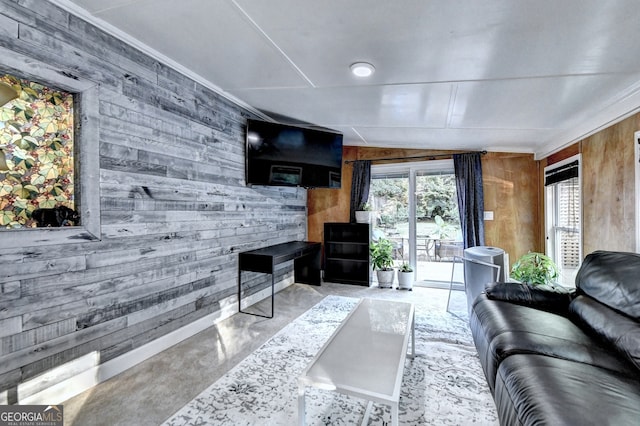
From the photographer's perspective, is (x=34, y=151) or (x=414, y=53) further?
(x=414, y=53)

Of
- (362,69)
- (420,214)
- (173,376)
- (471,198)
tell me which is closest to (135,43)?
(362,69)

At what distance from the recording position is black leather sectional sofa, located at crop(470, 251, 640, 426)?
117cm

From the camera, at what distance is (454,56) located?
2.00 metres

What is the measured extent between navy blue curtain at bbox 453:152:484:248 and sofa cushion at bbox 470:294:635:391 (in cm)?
226

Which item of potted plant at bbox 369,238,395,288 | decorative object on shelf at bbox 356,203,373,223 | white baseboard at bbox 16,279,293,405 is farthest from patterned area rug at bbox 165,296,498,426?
decorative object on shelf at bbox 356,203,373,223

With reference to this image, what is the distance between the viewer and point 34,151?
1766 mm

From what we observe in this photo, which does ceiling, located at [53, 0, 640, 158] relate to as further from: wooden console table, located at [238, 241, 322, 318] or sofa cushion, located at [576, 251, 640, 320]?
wooden console table, located at [238, 241, 322, 318]

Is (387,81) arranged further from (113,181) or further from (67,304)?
(67,304)

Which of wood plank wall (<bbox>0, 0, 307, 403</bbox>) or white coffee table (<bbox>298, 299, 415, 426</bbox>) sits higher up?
wood plank wall (<bbox>0, 0, 307, 403</bbox>)

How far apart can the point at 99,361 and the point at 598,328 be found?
3.26m

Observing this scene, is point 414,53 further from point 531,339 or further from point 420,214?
point 420,214

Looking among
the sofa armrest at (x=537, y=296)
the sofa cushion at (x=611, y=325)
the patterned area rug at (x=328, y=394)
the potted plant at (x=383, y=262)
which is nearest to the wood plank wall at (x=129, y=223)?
the patterned area rug at (x=328, y=394)

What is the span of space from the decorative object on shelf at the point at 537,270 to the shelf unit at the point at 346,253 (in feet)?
7.02

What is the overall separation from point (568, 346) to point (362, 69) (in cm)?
222
